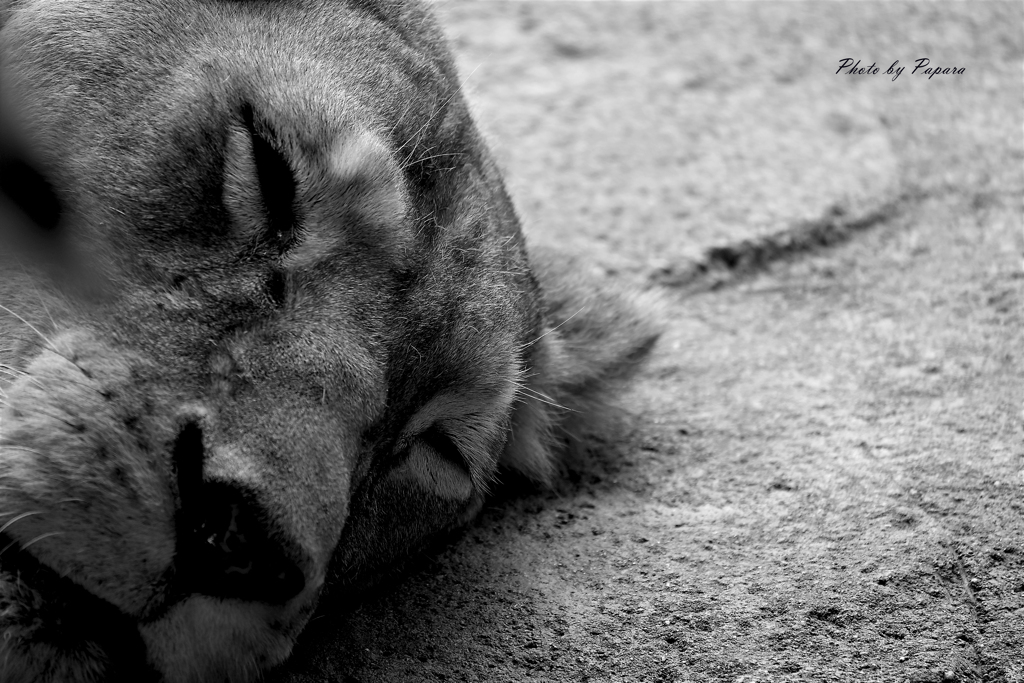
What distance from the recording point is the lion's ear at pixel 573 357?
11.5 ft

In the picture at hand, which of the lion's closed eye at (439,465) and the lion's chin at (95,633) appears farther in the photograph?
the lion's closed eye at (439,465)

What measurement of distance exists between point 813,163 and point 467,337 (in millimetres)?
2651

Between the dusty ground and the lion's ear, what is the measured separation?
0.42 ft

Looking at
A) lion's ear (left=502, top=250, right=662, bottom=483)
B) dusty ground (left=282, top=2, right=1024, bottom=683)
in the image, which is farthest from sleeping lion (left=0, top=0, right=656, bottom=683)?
dusty ground (left=282, top=2, right=1024, bottom=683)

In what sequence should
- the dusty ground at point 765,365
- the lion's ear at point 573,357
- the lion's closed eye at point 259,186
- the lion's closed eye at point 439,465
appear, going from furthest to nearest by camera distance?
1. the lion's ear at point 573,357
2. the lion's closed eye at point 439,465
3. the dusty ground at point 765,365
4. the lion's closed eye at point 259,186

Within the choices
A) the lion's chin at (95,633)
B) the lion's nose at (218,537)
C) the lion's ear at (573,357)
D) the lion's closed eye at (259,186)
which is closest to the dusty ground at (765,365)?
the lion's ear at (573,357)

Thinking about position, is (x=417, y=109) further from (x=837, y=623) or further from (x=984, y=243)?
(x=984, y=243)

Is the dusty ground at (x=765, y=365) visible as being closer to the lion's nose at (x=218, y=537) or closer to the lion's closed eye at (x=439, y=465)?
the lion's closed eye at (x=439, y=465)

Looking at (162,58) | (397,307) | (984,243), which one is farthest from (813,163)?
(162,58)

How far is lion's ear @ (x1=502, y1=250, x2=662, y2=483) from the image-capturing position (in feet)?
11.5

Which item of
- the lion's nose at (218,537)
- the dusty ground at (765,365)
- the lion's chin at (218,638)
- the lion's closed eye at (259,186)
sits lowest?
the dusty ground at (765,365)

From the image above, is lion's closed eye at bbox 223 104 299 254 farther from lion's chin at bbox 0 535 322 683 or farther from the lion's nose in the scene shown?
lion's chin at bbox 0 535 322 683

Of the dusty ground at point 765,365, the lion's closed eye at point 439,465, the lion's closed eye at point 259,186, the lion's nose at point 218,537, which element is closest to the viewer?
the lion's nose at point 218,537

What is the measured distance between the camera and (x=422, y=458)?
9.94ft
